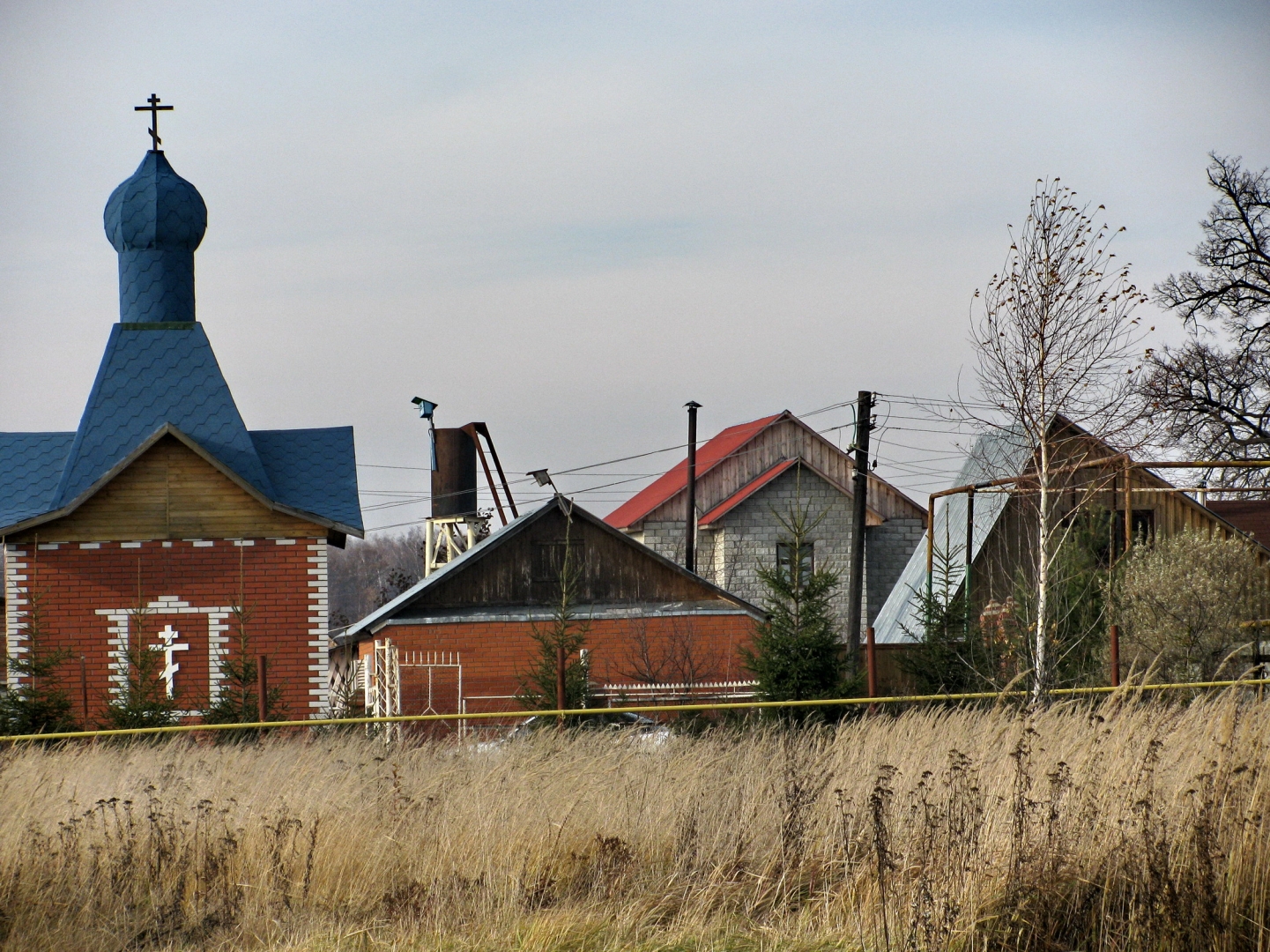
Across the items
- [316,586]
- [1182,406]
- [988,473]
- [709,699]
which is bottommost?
[709,699]

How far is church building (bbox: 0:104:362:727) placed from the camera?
18719mm

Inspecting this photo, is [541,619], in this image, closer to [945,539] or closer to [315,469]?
[315,469]

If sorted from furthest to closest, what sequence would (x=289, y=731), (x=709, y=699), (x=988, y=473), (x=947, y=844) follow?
(x=709, y=699), (x=988, y=473), (x=289, y=731), (x=947, y=844)

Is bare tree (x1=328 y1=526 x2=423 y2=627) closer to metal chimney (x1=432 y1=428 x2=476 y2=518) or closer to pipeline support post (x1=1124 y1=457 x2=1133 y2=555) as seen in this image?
metal chimney (x1=432 y1=428 x2=476 y2=518)

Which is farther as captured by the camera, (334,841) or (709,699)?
(709,699)

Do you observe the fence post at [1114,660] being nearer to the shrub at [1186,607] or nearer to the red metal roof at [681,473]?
the shrub at [1186,607]

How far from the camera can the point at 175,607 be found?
1889 cm

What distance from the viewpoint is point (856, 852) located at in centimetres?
755

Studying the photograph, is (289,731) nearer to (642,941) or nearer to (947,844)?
(642,941)

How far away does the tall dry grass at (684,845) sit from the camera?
20.5 feet

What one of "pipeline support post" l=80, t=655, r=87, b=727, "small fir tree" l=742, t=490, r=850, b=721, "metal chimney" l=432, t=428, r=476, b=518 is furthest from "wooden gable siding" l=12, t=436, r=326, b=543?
"metal chimney" l=432, t=428, r=476, b=518

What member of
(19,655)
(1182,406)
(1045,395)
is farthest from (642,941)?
(1182,406)

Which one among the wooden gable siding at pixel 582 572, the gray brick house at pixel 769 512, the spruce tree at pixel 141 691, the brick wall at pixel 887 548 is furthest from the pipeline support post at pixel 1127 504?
the brick wall at pixel 887 548

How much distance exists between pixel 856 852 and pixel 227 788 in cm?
443
